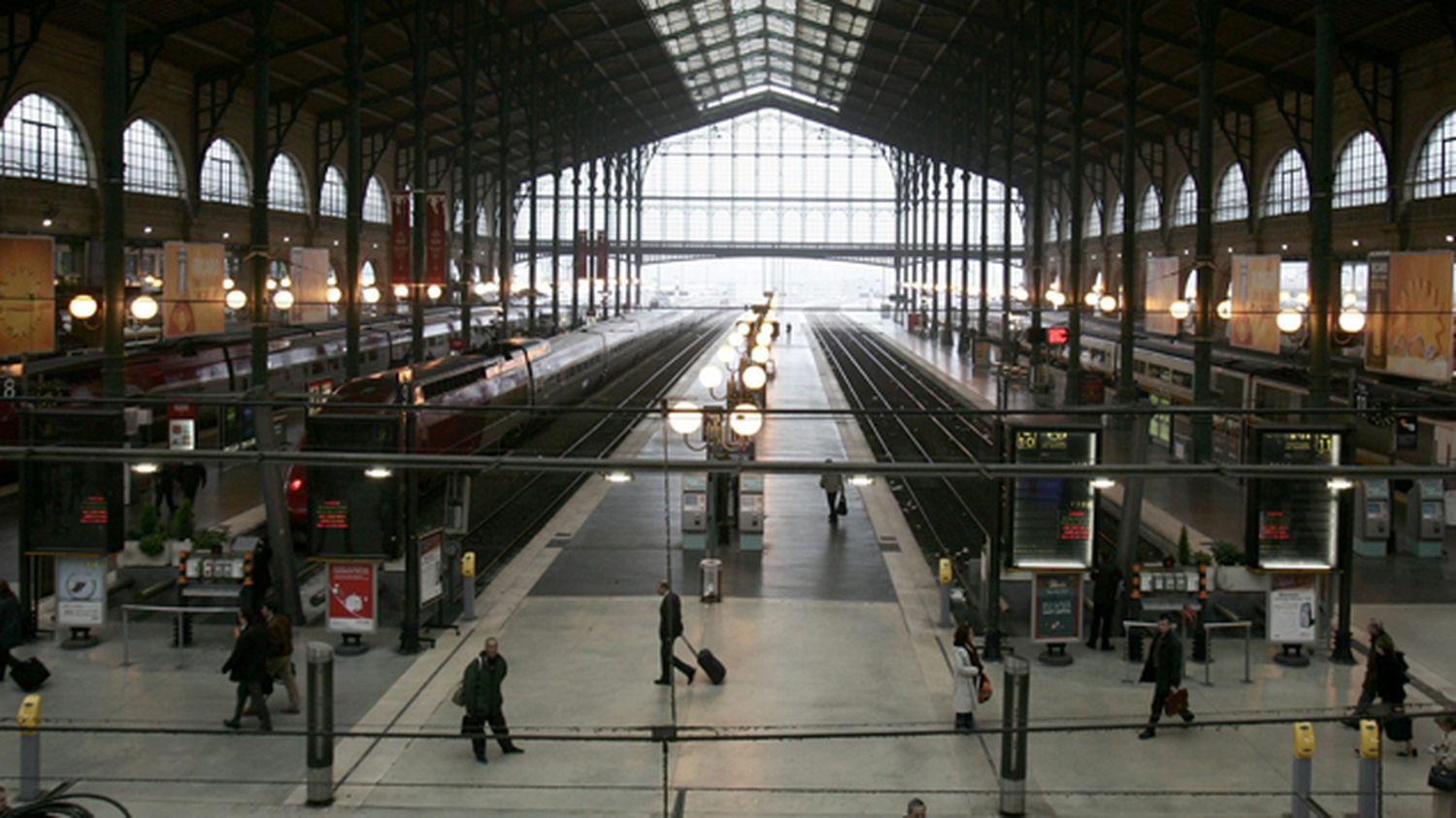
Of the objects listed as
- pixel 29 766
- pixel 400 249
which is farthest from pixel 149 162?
pixel 29 766

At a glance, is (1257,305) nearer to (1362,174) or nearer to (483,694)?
(483,694)

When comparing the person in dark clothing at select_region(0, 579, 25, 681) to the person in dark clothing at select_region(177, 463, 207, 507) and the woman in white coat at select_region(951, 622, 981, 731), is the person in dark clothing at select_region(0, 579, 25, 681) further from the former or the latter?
the woman in white coat at select_region(951, 622, 981, 731)

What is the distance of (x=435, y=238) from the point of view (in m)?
34.1

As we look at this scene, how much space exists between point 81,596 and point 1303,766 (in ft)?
45.4

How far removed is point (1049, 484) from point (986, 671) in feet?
7.98

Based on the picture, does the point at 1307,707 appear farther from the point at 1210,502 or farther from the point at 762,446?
the point at 762,446

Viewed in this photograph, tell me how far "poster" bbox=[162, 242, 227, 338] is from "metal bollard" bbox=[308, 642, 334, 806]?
1566 centimetres

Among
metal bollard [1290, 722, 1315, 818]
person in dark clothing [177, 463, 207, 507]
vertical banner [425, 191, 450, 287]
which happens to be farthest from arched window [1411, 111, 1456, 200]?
person in dark clothing [177, 463, 207, 507]

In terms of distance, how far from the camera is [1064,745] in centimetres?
1341

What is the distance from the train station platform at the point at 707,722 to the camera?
468 inches

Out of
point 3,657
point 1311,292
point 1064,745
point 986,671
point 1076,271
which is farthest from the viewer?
point 1076,271

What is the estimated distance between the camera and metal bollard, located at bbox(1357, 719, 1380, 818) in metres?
10.9

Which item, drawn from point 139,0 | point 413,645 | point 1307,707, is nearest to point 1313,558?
point 1307,707

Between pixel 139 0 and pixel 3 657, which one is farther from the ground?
pixel 139 0
